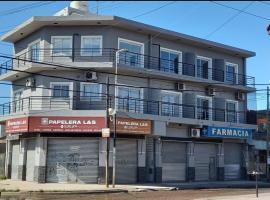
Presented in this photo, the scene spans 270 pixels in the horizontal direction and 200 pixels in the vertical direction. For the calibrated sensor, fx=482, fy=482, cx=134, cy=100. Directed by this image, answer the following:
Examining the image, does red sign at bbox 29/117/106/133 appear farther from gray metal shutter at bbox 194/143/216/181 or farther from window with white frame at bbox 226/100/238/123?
window with white frame at bbox 226/100/238/123

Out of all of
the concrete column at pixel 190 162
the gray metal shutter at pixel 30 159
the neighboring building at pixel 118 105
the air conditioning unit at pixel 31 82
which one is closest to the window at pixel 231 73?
the neighboring building at pixel 118 105

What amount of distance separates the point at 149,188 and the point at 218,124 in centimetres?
1164

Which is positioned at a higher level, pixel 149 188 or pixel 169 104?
pixel 169 104

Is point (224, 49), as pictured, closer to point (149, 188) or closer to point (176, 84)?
point (176, 84)

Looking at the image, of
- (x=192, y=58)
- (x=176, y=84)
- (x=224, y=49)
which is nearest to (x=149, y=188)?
(x=176, y=84)

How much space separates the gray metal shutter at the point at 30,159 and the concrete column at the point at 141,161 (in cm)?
764

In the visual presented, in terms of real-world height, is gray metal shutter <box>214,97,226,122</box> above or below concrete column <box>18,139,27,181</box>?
above

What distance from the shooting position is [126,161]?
115 ft

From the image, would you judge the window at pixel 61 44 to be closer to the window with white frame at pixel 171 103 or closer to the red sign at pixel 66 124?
the red sign at pixel 66 124

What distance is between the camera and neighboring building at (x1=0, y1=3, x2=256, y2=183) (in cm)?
3359

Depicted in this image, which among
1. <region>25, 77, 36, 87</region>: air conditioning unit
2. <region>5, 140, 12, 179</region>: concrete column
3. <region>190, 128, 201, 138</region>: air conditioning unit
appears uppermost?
<region>25, 77, 36, 87</region>: air conditioning unit

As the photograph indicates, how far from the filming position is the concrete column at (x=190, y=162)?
39.0 m

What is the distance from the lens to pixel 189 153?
39188 millimetres

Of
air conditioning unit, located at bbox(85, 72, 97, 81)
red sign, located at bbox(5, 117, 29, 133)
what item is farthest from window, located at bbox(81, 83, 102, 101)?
red sign, located at bbox(5, 117, 29, 133)
